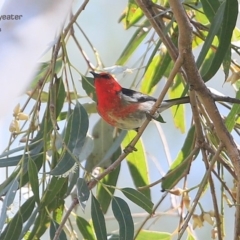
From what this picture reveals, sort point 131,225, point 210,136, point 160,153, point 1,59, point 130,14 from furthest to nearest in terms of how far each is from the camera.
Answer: point 160,153, point 130,14, point 210,136, point 131,225, point 1,59

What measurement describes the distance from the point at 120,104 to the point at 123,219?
0.41m

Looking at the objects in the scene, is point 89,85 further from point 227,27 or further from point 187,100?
point 227,27

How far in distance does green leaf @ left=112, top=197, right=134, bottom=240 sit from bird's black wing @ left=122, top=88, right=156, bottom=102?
0.33 metres

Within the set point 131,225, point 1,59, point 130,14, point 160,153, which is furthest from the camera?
point 160,153

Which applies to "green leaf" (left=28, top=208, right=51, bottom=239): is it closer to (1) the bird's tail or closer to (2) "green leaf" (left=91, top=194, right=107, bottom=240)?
(2) "green leaf" (left=91, top=194, right=107, bottom=240)

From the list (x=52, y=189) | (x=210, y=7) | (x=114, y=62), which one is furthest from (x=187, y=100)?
(x=114, y=62)

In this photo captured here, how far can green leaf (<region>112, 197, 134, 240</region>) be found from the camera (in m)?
0.88

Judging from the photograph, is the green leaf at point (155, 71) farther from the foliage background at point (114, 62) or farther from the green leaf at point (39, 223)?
the foliage background at point (114, 62)

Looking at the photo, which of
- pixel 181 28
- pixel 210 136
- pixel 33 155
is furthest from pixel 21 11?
pixel 210 136

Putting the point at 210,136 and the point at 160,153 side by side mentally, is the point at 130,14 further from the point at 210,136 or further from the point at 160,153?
the point at 160,153

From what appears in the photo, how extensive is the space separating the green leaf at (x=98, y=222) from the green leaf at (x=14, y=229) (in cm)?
13

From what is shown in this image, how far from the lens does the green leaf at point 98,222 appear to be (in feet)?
2.94

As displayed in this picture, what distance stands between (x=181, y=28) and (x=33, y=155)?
39cm

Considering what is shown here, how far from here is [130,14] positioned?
1227 mm
